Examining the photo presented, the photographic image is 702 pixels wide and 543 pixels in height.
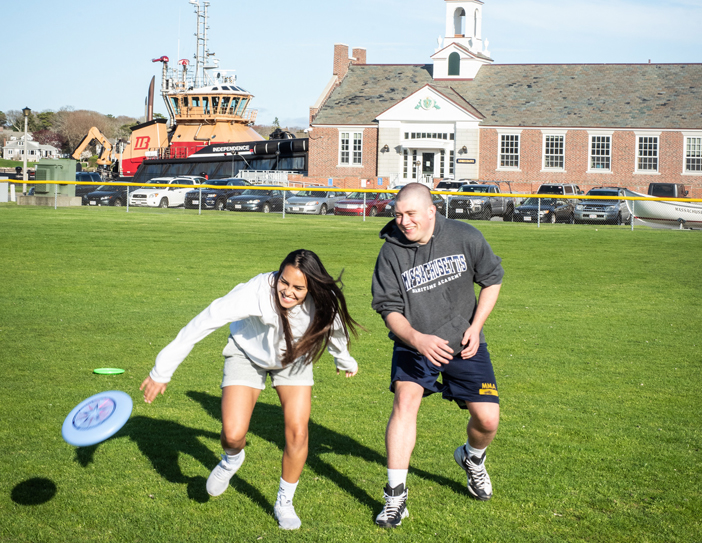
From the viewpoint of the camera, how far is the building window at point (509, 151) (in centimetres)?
4969

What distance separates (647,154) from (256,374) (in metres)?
47.9

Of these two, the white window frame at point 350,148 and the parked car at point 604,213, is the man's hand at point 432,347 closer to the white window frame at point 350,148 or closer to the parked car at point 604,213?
the parked car at point 604,213

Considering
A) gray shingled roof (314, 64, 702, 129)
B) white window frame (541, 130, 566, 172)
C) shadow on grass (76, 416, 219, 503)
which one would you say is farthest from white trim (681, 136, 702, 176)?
shadow on grass (76, 416, 219, 503)

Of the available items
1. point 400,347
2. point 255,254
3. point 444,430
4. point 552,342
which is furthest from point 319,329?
point 255,254

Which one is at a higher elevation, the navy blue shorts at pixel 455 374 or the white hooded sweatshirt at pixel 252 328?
the white hooded sweatshirt at pixel 252 328

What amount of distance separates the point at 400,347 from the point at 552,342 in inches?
209

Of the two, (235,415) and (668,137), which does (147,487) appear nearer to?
(235,415)

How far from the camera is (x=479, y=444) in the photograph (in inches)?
185

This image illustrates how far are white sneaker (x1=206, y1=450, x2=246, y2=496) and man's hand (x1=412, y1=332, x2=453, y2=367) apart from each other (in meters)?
1.17

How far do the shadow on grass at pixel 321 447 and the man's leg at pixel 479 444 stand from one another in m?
0.16

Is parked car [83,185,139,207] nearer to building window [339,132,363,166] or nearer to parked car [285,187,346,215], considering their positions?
parked car [285,187,346,215]

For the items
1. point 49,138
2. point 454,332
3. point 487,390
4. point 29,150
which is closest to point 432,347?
point 454,332

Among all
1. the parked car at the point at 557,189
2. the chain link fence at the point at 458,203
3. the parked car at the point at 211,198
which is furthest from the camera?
the parked car at the point at 557,189

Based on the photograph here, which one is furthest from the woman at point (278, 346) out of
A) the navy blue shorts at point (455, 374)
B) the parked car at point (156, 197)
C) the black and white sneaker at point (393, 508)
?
the parked car at point (156, 197)
